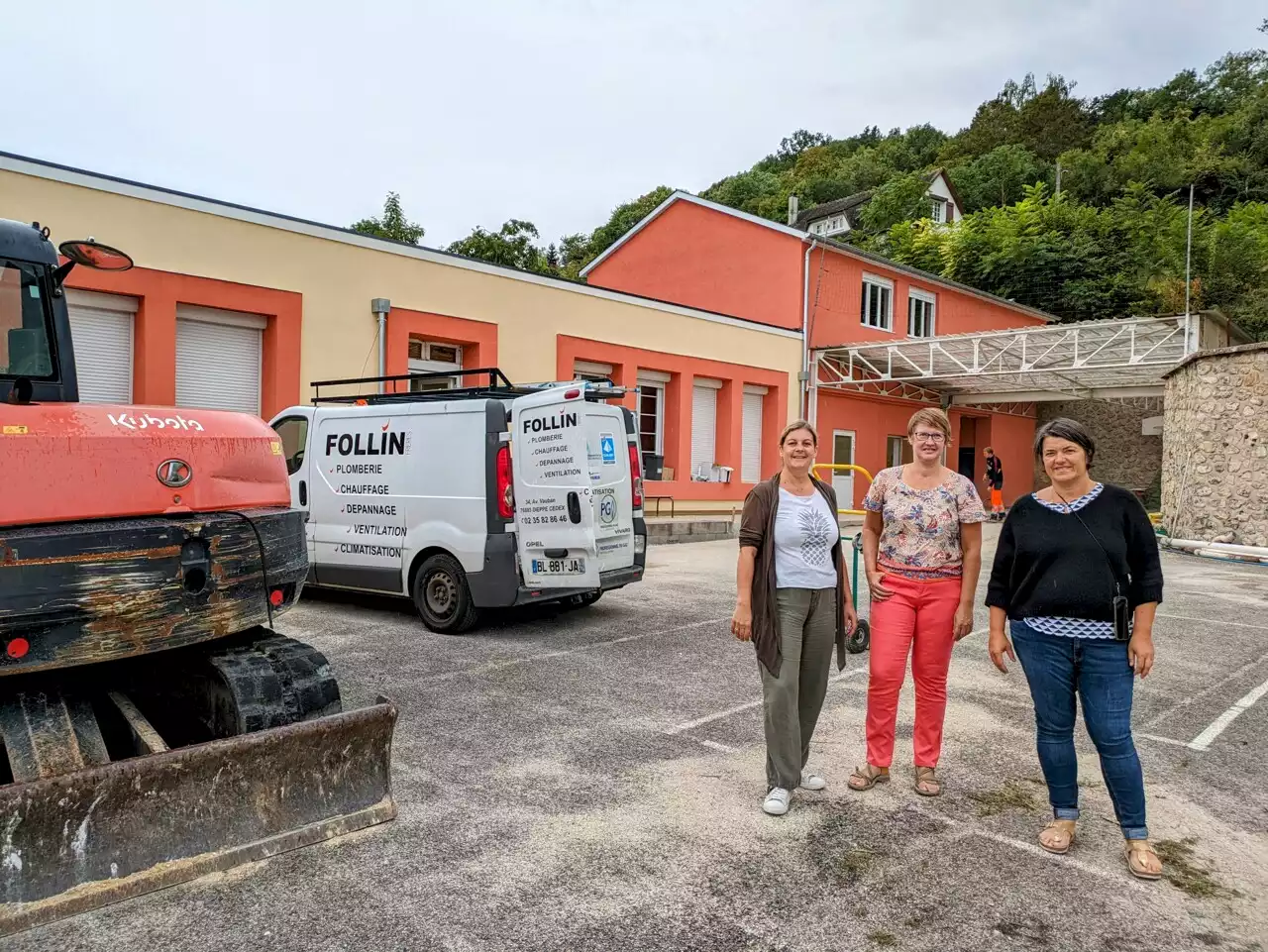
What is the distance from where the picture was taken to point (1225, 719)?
18.1 ft

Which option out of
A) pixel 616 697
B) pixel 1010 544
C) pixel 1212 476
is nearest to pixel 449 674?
pixel 616 697

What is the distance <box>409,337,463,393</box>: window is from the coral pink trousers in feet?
36.4

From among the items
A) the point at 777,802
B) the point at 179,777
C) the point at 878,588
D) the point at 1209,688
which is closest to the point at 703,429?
the point at 1209,688

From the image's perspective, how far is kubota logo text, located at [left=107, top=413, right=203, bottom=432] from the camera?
353 centimetres

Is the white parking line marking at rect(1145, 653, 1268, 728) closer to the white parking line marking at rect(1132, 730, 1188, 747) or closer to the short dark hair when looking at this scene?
the white parking line marking at rect(1132, 730, 1188, 747)

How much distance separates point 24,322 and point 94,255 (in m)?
0.49

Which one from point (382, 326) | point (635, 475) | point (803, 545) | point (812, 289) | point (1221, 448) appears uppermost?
point (812, 289)

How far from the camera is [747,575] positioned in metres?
3.95

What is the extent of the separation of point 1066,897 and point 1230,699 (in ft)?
12.9

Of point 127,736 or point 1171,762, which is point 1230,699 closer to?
point 1171,762

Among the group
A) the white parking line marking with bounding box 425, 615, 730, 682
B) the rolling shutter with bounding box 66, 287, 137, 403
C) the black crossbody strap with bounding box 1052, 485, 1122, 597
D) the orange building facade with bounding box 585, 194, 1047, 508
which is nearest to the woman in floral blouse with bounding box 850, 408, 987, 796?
the black crossbody strap with bounding box 1052, 485, 1122, 597

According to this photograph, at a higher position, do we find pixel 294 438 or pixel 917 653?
pixel 294 438

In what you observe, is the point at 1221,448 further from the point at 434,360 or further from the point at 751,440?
the point at 434,360

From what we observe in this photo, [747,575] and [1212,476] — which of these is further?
[1212,476]
